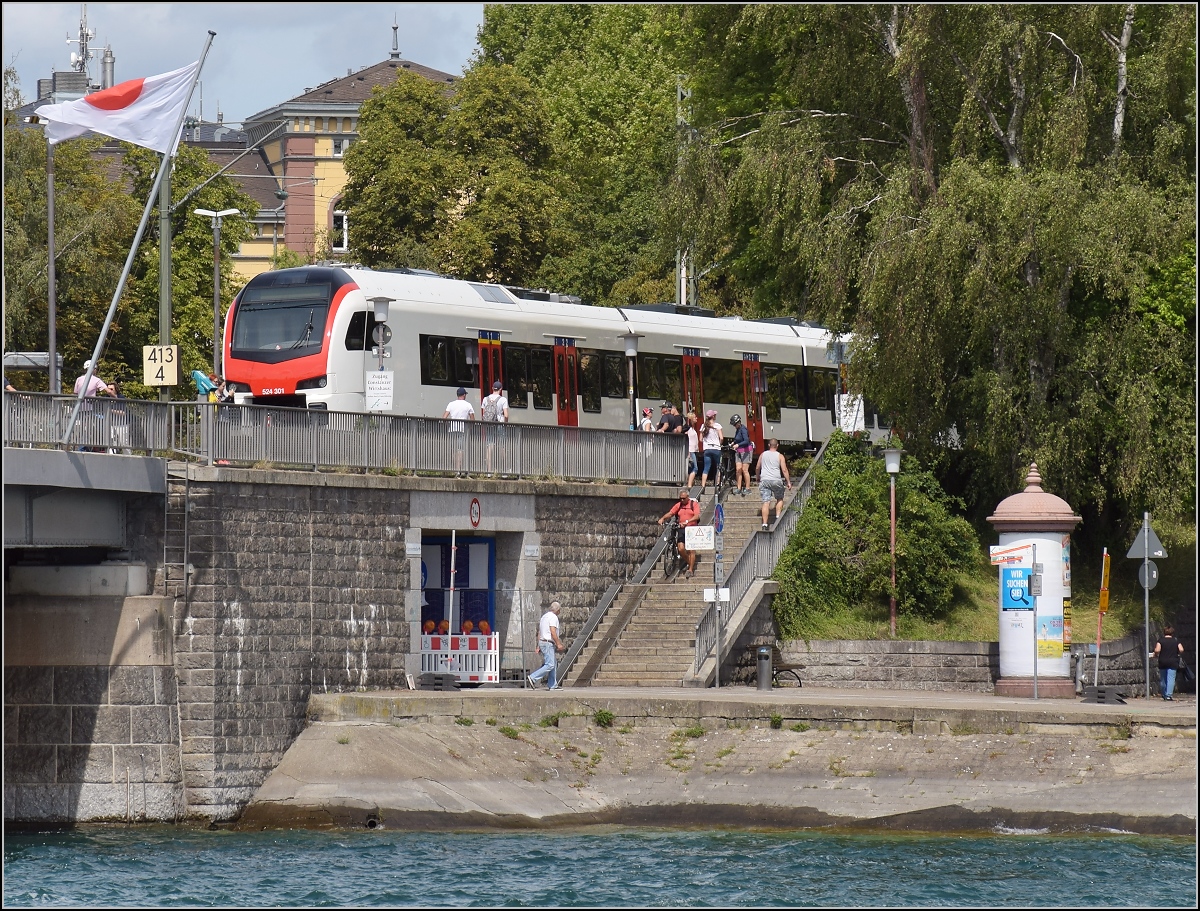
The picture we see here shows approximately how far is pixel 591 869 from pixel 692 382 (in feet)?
60.3

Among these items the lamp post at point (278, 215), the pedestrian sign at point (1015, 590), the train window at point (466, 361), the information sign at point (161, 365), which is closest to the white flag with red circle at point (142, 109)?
the information sign at point (161, 365)

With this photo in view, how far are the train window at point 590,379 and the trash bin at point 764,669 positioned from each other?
28.2ft

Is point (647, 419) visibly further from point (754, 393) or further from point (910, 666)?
point (910, 666)

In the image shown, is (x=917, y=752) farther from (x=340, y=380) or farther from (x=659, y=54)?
(x=659, y=54)

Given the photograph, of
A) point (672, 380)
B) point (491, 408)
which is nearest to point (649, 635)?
point (491, 408)

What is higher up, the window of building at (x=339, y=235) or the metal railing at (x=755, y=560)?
the window of building at (x=339, y=235)

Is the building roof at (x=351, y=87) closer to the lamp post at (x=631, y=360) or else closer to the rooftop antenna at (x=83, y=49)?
the rooftop antenna at (x=83, y=49)

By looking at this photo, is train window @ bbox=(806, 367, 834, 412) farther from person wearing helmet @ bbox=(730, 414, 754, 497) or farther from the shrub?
the shrub

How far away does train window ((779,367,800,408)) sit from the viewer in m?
43.6

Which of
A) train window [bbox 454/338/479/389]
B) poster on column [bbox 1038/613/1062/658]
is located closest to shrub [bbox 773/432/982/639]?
poster on column [bbox 1038/613/1062/658]

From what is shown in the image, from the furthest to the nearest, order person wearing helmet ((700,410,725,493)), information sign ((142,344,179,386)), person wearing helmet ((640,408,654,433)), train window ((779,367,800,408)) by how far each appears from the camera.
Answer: train window ((779,367,800,408)), person wearing helmet ((640,408,654,433)), person wearing helmet ((700,410,725,493)), information sign ((142,344,179,386))

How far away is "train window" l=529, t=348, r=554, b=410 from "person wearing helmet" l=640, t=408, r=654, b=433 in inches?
71.5

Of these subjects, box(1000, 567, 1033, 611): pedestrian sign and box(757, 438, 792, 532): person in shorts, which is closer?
box(1000, 567, 1033, 611): pedestrian sign

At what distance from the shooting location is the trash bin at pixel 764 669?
3194 cm
